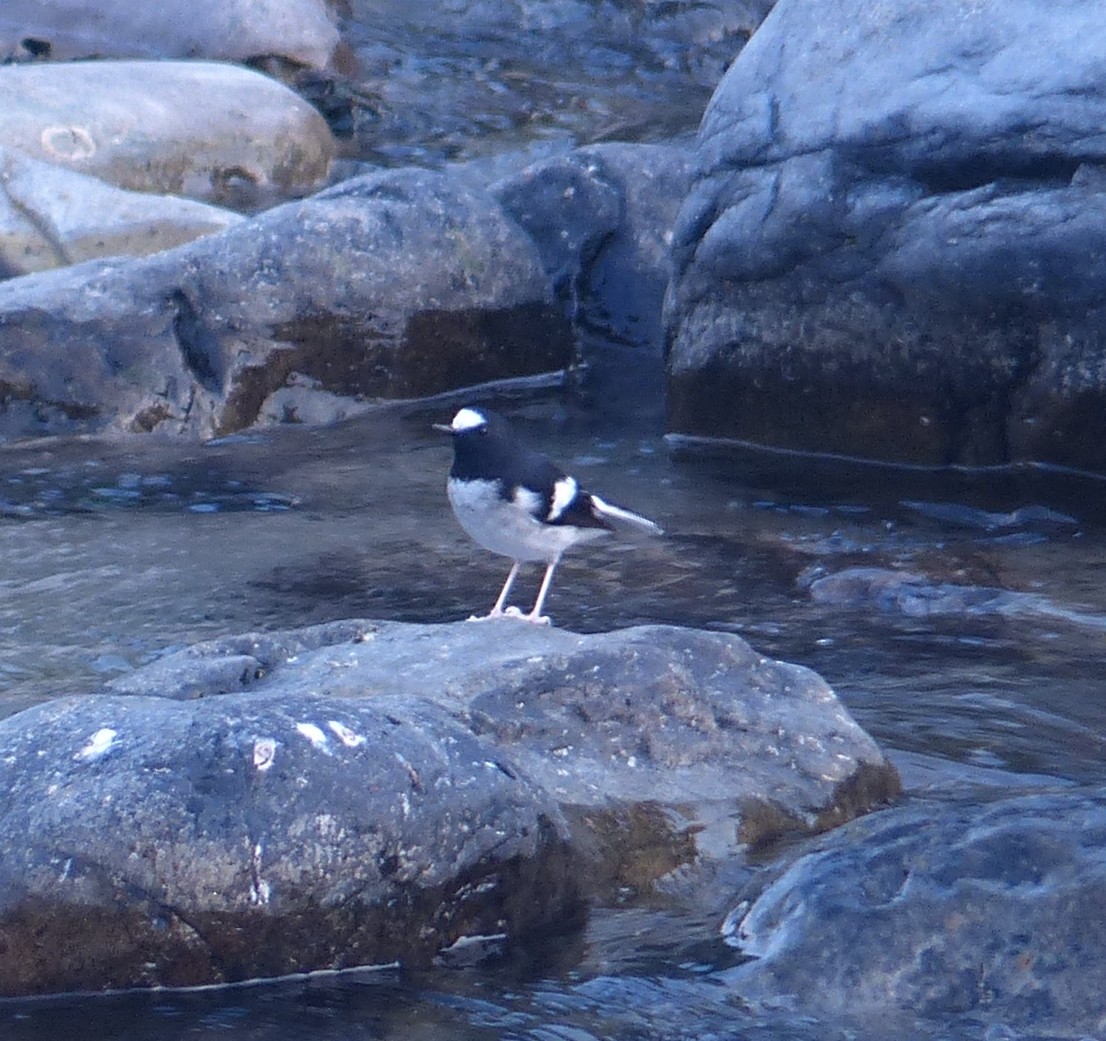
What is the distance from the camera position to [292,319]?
9766 millimetres

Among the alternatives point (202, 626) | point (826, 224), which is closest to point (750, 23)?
point (826, 224)

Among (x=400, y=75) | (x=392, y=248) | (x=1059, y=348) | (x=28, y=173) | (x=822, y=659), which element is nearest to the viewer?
(x=822, y=659)

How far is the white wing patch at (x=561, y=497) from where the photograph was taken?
6.27 metres

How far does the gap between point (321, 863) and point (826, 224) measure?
17.2 feet

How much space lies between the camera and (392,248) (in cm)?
1006

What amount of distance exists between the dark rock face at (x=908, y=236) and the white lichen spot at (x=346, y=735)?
480 centimetres

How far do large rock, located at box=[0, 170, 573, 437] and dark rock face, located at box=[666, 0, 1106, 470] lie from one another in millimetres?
1602

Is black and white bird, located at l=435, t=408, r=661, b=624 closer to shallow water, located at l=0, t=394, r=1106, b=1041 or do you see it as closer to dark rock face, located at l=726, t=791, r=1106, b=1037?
shallow water, located at l=0, t=394, r=1106, b=1041

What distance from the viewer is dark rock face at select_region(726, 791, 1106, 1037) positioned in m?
3.72

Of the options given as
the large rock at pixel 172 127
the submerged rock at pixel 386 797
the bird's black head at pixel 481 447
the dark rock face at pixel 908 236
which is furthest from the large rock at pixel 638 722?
the large rock at pixel 172 127

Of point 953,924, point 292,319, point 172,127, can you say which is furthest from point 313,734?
point 172,127

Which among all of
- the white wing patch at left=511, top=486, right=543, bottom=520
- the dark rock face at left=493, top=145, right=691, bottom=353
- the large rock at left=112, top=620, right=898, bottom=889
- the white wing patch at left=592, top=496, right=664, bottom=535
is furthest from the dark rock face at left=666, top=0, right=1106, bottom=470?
the large rock at left=112, top=620, right=898, bottom=889

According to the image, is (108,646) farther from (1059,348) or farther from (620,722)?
(1059,348)

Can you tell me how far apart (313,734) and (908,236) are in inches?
196
